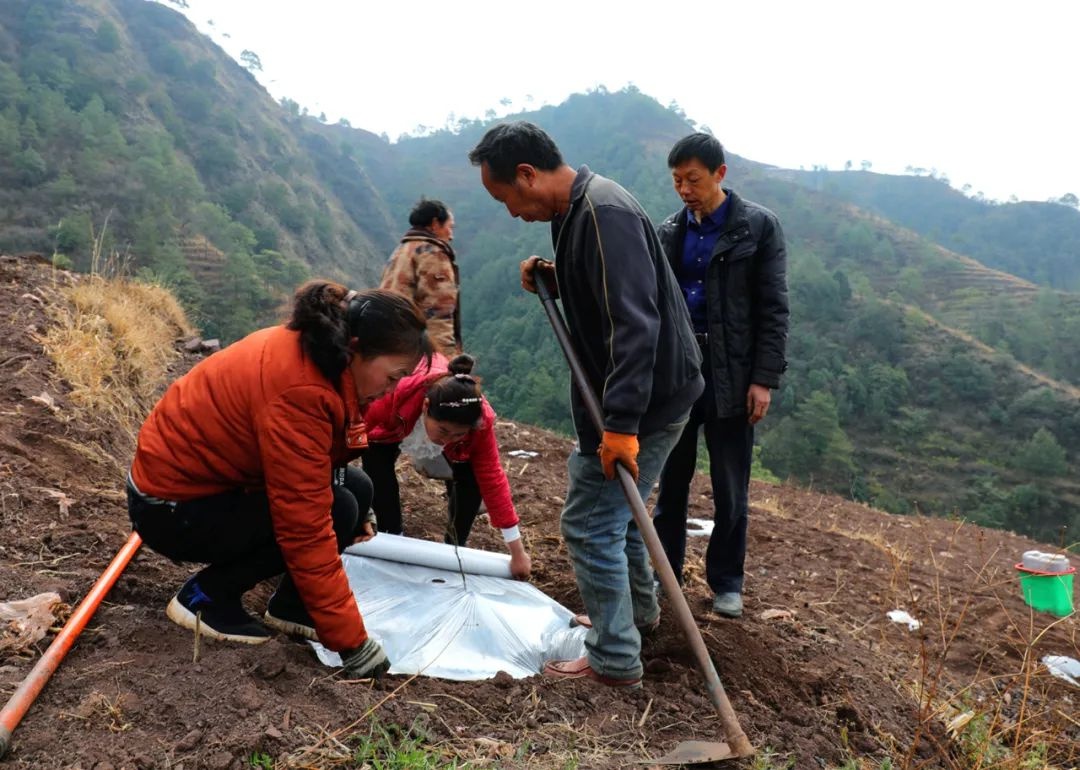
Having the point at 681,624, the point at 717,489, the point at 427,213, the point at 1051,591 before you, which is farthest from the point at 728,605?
the point at 1051,591

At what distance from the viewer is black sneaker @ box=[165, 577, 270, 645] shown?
2008mm

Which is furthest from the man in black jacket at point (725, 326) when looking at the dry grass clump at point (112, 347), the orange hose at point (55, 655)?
the dry grass clump at point (112, 347)

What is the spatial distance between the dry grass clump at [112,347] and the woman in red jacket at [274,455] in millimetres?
2223

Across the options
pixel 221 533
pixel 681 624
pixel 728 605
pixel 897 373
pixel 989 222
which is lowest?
pixel 897 373

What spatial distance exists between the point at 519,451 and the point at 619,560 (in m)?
3.83

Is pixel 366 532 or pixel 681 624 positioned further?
pixel 366 532

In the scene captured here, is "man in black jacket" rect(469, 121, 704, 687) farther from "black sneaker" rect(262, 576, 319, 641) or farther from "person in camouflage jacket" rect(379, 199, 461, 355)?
"person in camouflage jacket" rect(379, 199, 461, 355)

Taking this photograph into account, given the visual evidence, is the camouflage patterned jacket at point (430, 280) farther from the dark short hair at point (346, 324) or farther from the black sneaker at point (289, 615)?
the dark short hair at point (346, 324)

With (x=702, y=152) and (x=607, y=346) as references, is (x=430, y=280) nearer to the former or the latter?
(x=702, y=152)

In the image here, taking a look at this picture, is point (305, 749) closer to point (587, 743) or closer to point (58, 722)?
point (58, 722)

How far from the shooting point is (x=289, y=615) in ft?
7.13

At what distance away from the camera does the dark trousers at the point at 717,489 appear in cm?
273

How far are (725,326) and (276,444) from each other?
1683mm

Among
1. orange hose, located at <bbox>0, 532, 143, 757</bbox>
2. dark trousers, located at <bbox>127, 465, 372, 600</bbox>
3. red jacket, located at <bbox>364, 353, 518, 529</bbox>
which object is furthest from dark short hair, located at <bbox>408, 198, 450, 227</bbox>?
orange hose, located at <bbox>0, 532, 143, 757</bbox>
